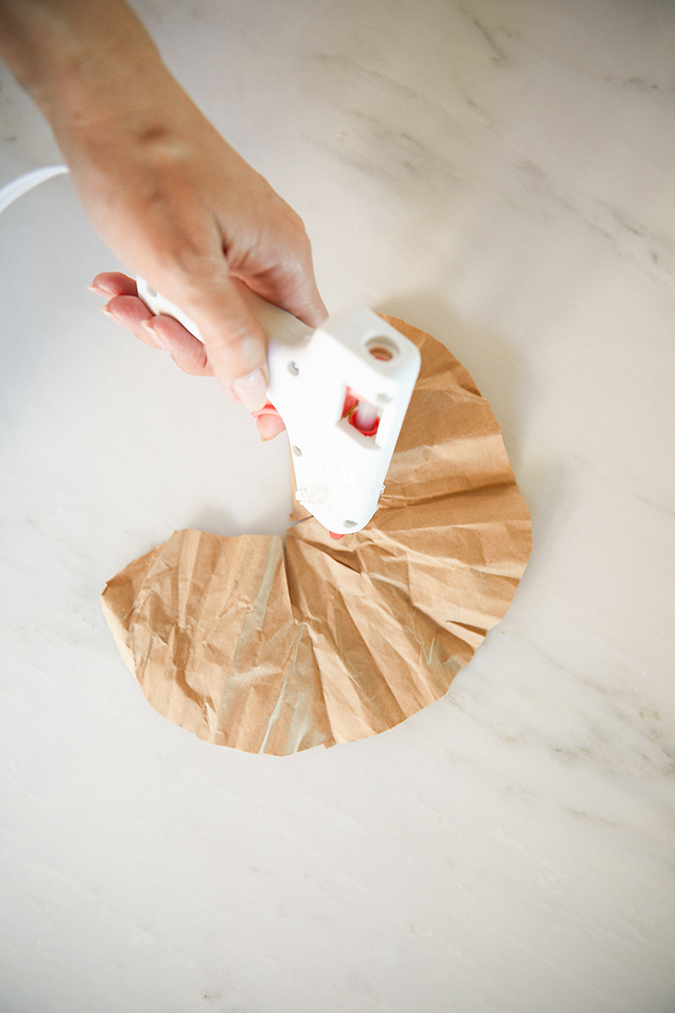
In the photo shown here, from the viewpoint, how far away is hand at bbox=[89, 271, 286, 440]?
0.46 m

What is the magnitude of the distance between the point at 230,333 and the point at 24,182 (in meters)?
0.39

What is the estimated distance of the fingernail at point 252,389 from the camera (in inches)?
16.5

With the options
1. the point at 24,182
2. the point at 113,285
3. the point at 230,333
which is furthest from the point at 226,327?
the point at 24,182

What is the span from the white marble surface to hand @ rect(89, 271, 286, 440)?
7 cm

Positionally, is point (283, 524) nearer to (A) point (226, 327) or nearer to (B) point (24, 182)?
(A) point (226, 327)

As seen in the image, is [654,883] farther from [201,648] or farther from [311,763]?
[201,648]

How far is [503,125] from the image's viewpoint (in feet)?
1.99

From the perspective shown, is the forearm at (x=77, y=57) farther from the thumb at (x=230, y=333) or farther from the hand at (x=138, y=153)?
the thumb at (x=230, y=333)

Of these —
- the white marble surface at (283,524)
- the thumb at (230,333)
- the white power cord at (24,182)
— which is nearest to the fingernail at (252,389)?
the thumb at (230,333)

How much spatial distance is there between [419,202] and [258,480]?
338mm

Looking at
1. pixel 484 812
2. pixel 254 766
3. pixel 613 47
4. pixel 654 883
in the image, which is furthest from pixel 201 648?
pixel 613 47

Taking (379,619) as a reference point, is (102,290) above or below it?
above

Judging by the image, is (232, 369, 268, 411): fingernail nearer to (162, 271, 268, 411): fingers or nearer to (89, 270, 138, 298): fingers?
(162, 271, 268, 411): fingers

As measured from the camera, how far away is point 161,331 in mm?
462
